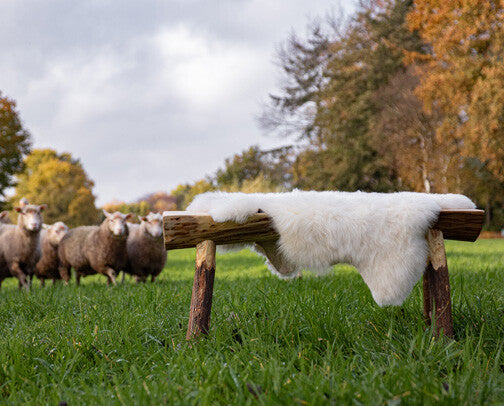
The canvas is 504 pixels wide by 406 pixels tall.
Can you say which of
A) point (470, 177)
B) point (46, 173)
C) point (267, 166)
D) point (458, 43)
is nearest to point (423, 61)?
point (470, 177)

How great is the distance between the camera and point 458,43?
15.9 metres

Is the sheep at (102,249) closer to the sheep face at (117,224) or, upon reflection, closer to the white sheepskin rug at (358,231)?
the sheep face at (117,224)

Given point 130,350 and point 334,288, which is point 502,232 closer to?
point 334,288

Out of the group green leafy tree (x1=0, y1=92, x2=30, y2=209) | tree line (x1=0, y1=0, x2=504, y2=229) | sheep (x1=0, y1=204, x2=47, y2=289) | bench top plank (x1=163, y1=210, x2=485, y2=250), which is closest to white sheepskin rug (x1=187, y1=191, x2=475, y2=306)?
bench top plank (x1=163, y1=210, x2=485, y2=250)

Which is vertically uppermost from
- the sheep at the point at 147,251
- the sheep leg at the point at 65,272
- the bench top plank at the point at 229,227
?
the bench top plank at the point at 229,227

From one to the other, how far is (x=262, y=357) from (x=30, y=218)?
5526 mm

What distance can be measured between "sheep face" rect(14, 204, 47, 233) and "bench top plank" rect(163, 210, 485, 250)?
16.1 feet

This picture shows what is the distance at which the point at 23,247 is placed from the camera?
21.9 ft

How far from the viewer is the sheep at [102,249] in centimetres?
650

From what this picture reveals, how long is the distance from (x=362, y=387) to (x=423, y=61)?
25263 millimetres

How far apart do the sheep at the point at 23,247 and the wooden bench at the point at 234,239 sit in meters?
5.00

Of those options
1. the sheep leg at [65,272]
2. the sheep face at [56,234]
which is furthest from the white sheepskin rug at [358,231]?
the sheep face at [56,234]

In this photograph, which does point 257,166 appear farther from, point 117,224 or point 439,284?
point 439,284

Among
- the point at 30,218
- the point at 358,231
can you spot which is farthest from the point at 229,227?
the point at 30,218
